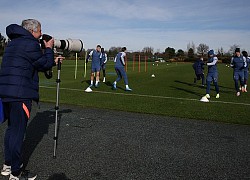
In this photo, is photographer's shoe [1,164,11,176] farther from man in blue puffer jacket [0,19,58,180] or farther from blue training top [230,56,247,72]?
blue training top [230,56,247,72]

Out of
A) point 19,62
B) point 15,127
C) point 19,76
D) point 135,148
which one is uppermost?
point 19,62

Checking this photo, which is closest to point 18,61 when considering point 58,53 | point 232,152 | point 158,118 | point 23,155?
point 58,53

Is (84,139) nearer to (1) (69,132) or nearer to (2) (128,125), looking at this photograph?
(1) (69,132)

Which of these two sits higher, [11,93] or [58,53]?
[58,53]

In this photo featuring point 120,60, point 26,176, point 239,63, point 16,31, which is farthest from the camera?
point 120,60

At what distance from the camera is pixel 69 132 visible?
5.79 meters

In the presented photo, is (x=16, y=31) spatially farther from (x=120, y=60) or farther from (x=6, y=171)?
(x=120, y=60)

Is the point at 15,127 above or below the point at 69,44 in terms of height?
below

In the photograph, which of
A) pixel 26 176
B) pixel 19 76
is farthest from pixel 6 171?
pixel 19 76

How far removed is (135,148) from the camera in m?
4.88

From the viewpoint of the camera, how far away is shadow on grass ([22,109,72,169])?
461 cm

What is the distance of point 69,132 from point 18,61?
2.82m

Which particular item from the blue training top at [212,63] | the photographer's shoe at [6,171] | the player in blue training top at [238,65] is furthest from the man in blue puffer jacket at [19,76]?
the player in blue training top at [238,65]

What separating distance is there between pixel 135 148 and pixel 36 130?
7.97ft
